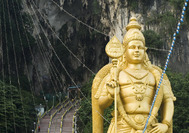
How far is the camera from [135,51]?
222 inches

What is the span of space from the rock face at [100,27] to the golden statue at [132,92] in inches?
415

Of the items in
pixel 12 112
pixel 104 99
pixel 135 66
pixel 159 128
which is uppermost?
pixel 135 66

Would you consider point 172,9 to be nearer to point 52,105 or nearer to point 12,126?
point 52,105

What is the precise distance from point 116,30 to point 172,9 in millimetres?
4322

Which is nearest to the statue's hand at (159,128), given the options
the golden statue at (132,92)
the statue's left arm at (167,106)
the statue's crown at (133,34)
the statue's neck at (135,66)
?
the golden statue at (132,92)

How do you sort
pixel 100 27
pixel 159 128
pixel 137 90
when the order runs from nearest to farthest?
1. pixel 159 128
2. pixel 137 90
3. pixel 100 27

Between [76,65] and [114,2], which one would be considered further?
[76,65]

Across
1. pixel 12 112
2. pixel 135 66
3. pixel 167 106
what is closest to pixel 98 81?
pixel 135 66

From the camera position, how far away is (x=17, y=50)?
80.7ft

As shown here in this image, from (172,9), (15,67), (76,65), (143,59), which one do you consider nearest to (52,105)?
(15,67)

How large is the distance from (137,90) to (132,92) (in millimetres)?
87

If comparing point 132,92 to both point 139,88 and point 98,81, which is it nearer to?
point 139,88

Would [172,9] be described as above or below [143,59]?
above

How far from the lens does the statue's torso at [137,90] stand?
5387mm
